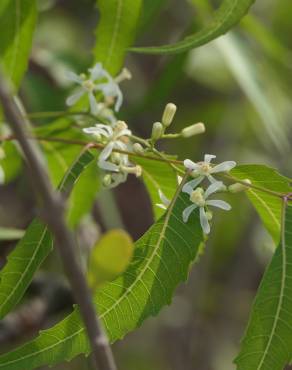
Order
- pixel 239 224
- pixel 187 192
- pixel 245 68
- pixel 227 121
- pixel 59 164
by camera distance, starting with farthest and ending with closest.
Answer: pixel 227 121, pixel 239 224, pixel 245 68, pixel 59 164, pixel 187 192

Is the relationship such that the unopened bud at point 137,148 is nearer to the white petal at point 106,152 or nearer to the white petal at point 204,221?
the white petal at point 106,152

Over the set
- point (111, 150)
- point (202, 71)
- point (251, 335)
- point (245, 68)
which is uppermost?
point (202, 71)

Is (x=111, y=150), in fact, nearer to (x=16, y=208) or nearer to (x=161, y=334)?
(x=16, y=208)

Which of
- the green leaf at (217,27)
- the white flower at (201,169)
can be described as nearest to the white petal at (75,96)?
the green leaf at (217,27)

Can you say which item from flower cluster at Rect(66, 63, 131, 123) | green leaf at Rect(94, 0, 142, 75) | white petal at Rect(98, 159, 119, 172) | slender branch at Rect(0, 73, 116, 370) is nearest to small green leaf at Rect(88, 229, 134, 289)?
slender branch at Rect(0, 73, 116, 370)

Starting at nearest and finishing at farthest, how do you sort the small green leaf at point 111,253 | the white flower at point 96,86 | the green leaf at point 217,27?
the small green leaf at point 111,253
the green leaf at point 217,27
the white flower at point 96,86

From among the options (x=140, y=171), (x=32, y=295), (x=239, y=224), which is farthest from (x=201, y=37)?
(x=239, y=224)

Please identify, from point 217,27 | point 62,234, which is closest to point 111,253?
point 62,234
